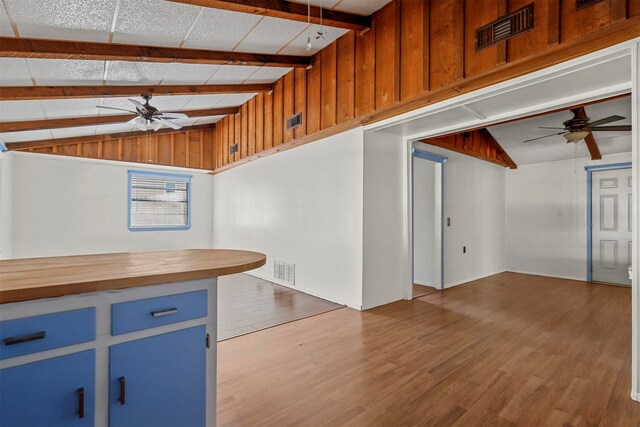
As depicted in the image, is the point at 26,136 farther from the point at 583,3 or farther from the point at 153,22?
the point at 583,3

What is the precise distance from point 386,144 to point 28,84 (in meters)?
4.67

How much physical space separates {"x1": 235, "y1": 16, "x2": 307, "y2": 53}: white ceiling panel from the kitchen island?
124 inches

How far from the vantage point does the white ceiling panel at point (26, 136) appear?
17.3 ft

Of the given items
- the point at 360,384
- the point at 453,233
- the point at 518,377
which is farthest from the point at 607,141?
the point at 360,384

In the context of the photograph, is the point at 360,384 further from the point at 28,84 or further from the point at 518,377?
the point at 28,84

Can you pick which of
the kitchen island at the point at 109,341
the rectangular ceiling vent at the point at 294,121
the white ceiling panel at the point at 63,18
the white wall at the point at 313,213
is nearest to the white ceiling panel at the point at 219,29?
the white ceiling panel at the point at 63,18

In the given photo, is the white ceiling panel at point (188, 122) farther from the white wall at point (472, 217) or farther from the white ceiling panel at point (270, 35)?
the white wall at point (472, 217)

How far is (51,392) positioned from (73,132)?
22.2ft

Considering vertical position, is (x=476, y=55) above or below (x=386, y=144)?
above

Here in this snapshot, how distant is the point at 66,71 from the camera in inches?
141

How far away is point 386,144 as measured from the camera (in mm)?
4309

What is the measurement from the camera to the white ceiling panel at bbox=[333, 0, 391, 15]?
3.44 m

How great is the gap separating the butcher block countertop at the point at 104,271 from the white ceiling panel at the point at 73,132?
5.66 meters

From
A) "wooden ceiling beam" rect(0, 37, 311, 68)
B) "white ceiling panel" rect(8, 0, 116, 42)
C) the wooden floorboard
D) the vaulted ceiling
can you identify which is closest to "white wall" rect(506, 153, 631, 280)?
the wooden floorboard
